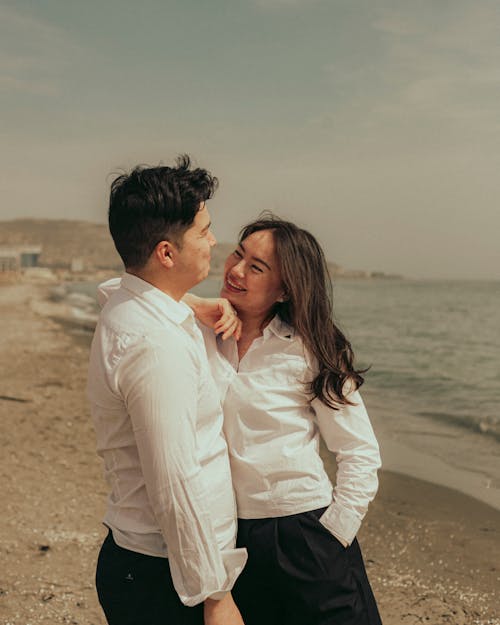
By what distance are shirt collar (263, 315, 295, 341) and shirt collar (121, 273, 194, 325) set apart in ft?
1.67

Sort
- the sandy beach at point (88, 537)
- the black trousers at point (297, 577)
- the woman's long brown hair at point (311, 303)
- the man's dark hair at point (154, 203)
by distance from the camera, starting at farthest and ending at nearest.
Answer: the sandy beach at point (88, 537) < the woman's long brown hair at point (311, 303) < the black trousers at point (297, 577) < the man's dark hair at point (154, 203)

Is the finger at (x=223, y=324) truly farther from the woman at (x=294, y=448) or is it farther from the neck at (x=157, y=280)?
the neck at (x=157, y=280)

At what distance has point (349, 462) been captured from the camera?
2.27 metres

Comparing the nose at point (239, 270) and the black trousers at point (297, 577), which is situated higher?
the nose at point (239, 270)

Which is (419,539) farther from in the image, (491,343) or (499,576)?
(491,343)

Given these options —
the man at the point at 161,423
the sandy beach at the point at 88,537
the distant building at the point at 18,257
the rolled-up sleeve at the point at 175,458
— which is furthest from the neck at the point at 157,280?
the distant building at the point at 18,257

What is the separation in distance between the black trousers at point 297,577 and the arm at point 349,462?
4 cm

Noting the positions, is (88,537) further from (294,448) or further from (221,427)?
(221,427)

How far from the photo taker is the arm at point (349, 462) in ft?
7.13

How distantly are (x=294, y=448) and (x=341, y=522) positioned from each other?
0.25 m

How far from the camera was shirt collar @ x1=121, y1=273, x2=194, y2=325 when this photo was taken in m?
1.82

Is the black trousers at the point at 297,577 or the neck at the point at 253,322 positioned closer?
the black trousers at the point at 297,577

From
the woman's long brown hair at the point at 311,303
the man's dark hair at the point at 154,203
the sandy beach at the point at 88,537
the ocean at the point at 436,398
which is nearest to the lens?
the man's dark hair at the point at 154,203

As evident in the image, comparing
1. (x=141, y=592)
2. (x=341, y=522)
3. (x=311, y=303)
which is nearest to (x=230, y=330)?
(x=311, y=303)
